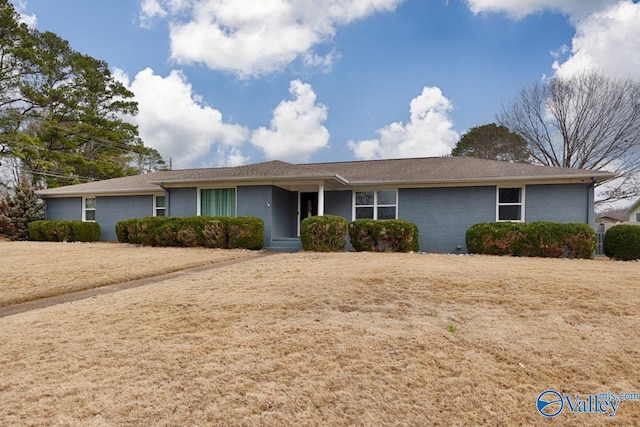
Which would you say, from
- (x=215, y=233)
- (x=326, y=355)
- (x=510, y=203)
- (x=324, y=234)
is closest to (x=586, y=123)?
(x=510, y=203)

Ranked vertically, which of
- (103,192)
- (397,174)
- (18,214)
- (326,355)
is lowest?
(326,355)

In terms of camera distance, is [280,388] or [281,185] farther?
[281,185]

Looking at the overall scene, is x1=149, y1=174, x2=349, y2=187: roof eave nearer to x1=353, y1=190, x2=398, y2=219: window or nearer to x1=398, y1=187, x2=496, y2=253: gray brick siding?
x1=353, y1=190, x2=398, y2=219: window

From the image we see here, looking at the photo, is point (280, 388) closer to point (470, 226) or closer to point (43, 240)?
A: point (470, 226)

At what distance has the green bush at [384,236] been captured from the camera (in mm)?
11797

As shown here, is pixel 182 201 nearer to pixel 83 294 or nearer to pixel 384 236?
pixel 384 236

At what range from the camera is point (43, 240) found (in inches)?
680

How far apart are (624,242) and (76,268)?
1533 centimetres

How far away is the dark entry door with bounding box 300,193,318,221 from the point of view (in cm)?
1563

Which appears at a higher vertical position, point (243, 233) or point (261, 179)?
point (261, 179)

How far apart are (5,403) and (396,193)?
12874 mm

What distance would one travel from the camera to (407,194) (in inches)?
545

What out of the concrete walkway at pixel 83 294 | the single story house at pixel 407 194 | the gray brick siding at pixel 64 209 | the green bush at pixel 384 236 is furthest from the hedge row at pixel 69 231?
the green bush at pixel 384 236

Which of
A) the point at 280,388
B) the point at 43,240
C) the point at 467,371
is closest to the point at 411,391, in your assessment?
the point at 467,371
